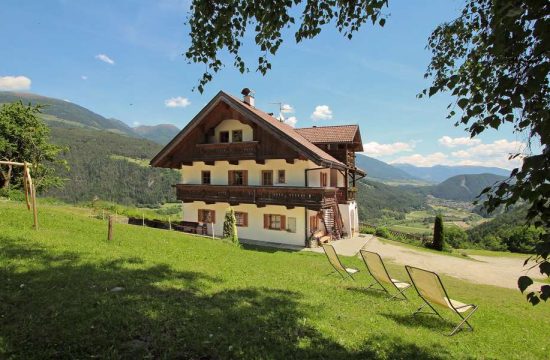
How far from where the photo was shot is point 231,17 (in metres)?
5.08

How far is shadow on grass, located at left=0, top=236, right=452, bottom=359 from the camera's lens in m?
4.17

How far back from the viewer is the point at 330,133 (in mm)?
26516

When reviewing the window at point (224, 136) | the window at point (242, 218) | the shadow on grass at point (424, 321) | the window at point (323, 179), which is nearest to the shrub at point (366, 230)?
the window at point (323, 179)

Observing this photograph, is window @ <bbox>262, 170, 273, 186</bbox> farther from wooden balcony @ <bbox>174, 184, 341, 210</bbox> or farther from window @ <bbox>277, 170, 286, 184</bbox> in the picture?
wooden balcony @ <bbox>174, 184, 341, 210</bbox>

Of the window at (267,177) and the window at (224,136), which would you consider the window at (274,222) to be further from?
the window at (224,136)

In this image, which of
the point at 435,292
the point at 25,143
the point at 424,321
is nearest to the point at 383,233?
the point at 424,321

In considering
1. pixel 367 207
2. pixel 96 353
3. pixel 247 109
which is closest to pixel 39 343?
pixel 96 353

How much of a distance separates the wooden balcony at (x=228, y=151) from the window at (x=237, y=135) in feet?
4.25

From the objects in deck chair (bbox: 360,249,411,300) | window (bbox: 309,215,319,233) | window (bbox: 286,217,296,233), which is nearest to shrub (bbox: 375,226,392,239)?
window (bbox: 309,215,319,233)

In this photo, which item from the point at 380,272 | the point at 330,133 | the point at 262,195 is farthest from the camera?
the point at 330,133

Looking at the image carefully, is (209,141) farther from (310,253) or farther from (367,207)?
(367,207)

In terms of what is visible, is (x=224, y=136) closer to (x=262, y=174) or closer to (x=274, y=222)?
(x=262, y=174)

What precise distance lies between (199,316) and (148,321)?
739 mm

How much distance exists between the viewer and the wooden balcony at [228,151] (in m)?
21.8
